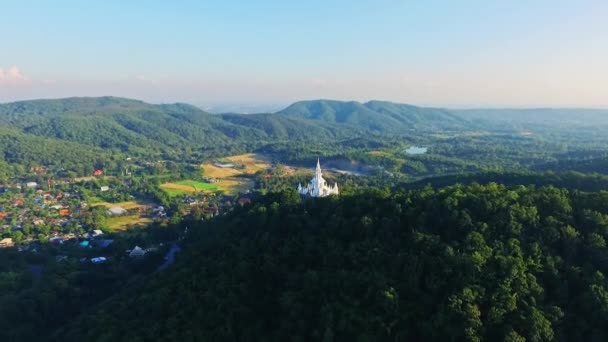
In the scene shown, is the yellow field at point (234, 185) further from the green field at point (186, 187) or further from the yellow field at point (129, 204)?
the yellow field at point (129, 204)

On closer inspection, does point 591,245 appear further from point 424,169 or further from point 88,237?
point 424,169

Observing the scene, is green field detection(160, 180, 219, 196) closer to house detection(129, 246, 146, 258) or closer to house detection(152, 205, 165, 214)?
house detection(152, 205, 165, 214)

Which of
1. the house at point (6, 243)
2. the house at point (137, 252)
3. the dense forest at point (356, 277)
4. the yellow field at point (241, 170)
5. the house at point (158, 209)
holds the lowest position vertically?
the house at point (158, 209)

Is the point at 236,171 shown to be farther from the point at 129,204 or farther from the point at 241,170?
the point at 129,204

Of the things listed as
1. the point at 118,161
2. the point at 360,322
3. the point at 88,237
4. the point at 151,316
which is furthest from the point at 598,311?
the point at 118,161

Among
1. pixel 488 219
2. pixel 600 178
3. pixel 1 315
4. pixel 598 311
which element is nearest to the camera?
pixel 598 311

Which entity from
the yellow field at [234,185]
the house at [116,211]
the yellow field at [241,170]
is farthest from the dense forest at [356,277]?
the yellow field at [241,170]

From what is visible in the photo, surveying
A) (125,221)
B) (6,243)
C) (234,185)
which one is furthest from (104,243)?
(234,185)
